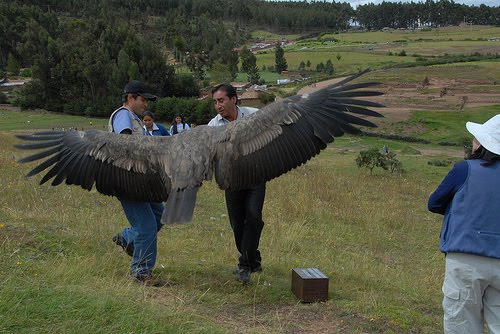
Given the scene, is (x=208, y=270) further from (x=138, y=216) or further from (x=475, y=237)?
(x=475, y=237)

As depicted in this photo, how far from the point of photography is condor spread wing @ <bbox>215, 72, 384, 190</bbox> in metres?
4.97

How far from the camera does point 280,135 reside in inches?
199

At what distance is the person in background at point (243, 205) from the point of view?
5.33m

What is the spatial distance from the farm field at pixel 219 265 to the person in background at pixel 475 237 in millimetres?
1069

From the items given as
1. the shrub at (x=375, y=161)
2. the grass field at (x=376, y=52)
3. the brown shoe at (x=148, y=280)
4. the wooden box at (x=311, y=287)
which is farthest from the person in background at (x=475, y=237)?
the grass field at (x=376, y=52)

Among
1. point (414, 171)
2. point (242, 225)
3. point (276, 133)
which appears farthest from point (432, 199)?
point (414, 171)

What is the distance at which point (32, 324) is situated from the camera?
3.40 metres

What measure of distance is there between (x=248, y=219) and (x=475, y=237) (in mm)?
2460

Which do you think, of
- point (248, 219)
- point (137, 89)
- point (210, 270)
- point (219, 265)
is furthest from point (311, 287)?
point (137, 89)

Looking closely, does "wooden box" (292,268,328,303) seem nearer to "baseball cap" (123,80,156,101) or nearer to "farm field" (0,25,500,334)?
"farm field" (0,25,500,334)

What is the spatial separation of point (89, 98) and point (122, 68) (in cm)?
511

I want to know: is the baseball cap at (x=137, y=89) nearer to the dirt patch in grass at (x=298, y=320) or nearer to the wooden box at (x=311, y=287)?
the dirt patch in grass at (x=298, y=320)

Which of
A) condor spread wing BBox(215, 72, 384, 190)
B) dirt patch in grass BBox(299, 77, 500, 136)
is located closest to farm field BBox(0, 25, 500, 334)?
condor spread wing BBox(215, 72, 384, 190)

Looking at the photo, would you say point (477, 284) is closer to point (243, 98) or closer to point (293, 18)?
point (243, 98)
